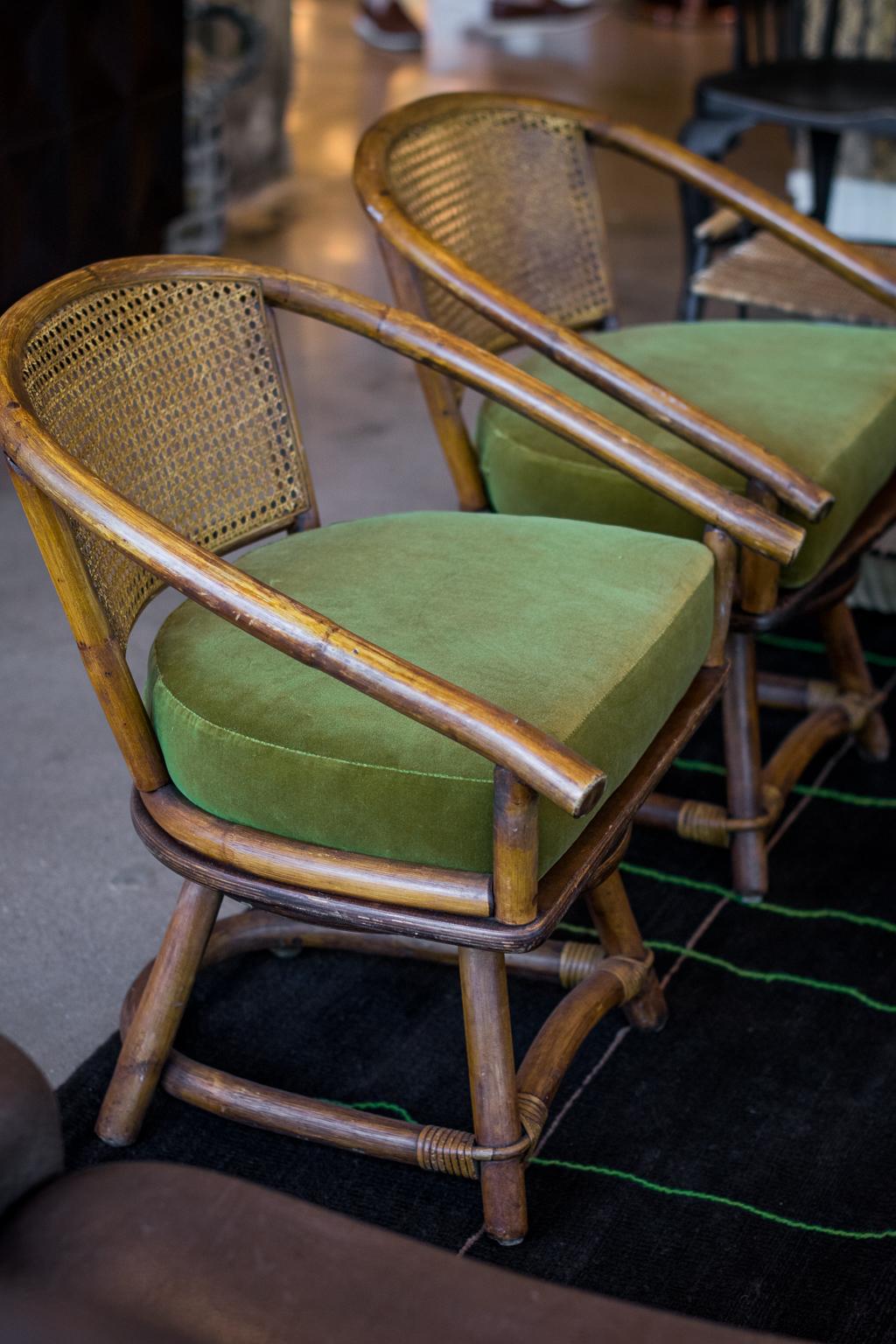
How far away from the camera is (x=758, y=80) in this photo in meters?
2.74

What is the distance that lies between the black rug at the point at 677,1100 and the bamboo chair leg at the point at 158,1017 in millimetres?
33

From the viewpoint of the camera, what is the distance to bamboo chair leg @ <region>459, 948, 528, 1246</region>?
1.21 meters

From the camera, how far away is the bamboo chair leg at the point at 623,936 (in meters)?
1.44

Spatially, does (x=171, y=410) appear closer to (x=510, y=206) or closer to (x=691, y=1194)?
(x=510, y=206)

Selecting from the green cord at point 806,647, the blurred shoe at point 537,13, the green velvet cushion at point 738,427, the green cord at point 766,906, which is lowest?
the blurred shoe at point 537,13

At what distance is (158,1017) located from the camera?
1.34 meters

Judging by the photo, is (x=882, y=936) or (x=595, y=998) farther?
(x=882, y=936)

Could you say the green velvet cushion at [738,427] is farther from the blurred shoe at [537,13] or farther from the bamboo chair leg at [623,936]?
the blurred shoe at [537,13]

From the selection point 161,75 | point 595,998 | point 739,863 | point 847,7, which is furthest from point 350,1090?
point 847,7

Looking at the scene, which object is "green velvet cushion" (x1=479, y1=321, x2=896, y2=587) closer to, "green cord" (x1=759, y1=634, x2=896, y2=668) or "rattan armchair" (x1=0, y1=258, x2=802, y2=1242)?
"rattan armchair" (x1=0, y1=258, x2=802, y2=1242)

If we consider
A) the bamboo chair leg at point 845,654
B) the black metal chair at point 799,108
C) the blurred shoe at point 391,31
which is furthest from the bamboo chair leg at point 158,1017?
the blurred shoe at point 391,31

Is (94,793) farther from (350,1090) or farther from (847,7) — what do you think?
(847,7)

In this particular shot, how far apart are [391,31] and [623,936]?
707 centimetres

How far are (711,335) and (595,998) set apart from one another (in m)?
0.85
